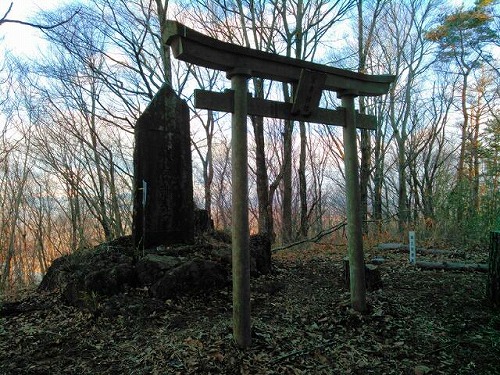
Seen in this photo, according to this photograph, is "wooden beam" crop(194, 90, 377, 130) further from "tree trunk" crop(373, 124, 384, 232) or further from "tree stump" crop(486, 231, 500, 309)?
"tree trunk" crop(373, 124, 384, 232)

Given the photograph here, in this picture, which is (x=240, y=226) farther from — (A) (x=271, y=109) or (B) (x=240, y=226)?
(A) (x=271, y=109)

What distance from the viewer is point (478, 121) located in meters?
21.9

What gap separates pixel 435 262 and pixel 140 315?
16.6 feet

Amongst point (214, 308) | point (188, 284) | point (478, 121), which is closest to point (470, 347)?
point (214, 308)

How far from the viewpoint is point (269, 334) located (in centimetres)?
358

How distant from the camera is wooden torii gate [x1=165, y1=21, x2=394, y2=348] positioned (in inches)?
123

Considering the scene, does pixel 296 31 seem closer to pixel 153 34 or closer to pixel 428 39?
pixel 153 34

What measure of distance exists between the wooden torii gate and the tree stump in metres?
1.60

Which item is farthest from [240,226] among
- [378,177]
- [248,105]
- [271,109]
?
[378,177]

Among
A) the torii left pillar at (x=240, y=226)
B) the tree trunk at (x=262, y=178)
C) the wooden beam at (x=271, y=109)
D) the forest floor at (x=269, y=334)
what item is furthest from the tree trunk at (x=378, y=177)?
the torii left pillar at (x=240, y=226)

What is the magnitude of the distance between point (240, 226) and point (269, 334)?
119 cm

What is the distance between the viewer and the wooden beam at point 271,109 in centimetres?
313

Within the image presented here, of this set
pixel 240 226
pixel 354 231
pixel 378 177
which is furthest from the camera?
pixel 378 177

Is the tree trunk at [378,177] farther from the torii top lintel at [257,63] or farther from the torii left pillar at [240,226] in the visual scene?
the torii left pillar at [240,226]
